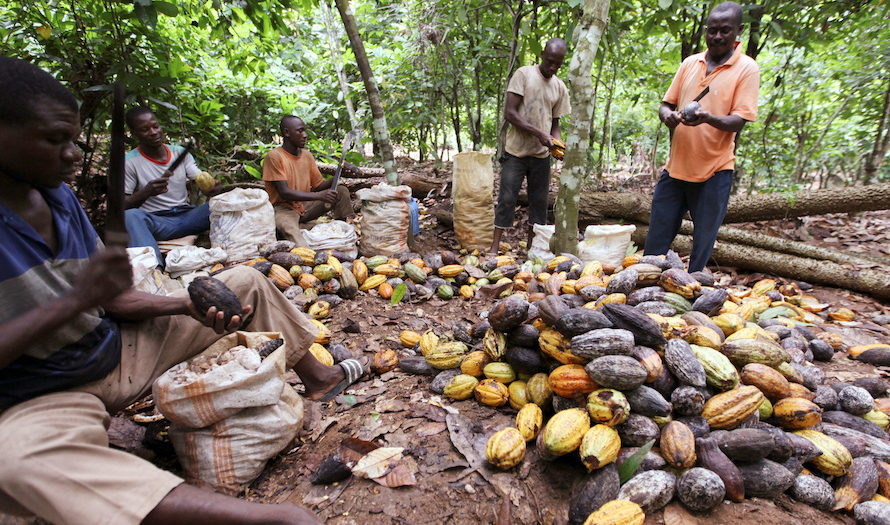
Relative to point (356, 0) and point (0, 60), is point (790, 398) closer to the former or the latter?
point (0, 60)

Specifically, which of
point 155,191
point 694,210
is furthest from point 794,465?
point 155,191

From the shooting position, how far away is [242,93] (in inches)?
221

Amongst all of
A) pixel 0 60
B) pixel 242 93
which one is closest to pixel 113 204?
pixel 0 60

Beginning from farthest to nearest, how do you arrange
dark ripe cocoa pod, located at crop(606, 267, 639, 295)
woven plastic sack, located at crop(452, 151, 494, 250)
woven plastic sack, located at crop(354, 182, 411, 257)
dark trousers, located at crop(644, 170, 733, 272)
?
woven plastic sack, located at crop(452, 151, 494, 250) → woven plastic sack, located at crop(354, 182, 411, 257) → dark trousers, located at crop(644, 170, 733, 272) → dark ripe cocoa pod, located at crop(606, 267, 639, 295)

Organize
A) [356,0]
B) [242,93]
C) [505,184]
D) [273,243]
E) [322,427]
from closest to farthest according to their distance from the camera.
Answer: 1. [322,427]
2. [273,243]
3. [505,184]
4. [242,93]
5. [356,0]

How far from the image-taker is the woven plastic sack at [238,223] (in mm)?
3713

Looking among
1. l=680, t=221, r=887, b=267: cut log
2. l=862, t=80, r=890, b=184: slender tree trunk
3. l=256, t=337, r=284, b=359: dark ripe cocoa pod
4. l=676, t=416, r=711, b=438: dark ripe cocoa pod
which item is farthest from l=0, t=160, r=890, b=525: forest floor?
l=862, t=80, r=890, b=184: slender tree trunk

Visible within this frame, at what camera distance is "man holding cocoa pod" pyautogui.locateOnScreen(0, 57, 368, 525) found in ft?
3.51

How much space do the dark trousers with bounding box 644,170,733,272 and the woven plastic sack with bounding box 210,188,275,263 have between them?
3.41 meters

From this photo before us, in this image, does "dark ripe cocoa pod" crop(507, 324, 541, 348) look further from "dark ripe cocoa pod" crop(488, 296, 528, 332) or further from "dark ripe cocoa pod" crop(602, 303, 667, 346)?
"dark ripe cocoa pod" crop(602, 303, 667, 346)

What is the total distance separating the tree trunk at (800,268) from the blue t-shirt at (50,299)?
499 centimetres

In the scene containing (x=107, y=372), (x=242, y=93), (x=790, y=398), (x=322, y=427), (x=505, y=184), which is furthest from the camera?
(x=242, y=93)

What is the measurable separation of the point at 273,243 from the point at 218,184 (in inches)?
51.7

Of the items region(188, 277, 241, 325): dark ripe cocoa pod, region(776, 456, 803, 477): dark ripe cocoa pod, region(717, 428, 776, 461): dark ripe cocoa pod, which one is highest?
region(188, 277, 241, 325): dark ripe cocoa pod
